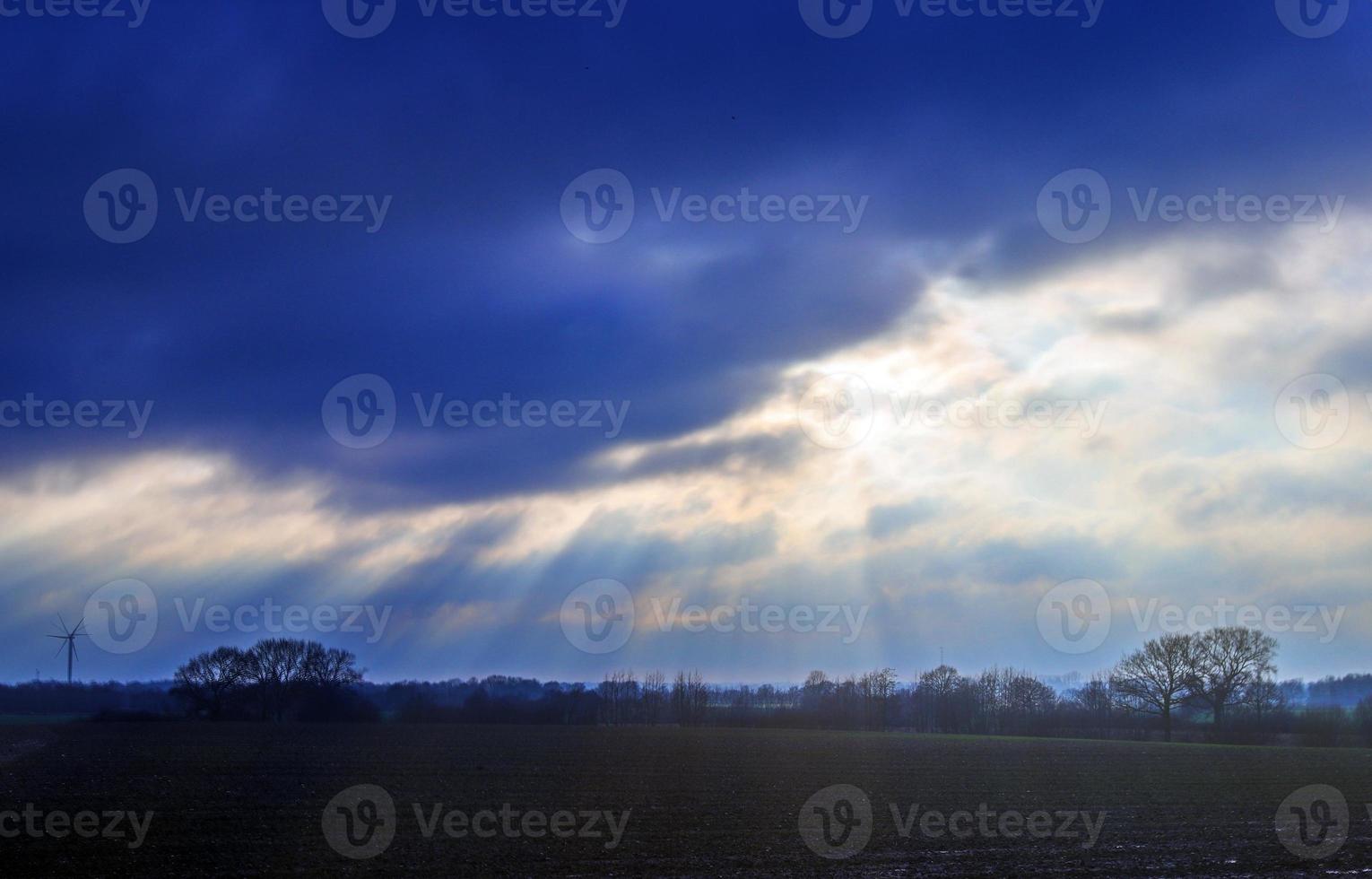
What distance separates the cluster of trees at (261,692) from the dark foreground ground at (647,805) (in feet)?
141

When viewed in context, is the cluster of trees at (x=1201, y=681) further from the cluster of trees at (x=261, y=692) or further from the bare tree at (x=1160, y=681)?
the cluster of trees at (x=261, y=692)

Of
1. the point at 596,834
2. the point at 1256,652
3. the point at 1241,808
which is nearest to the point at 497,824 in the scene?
the point at 596,834

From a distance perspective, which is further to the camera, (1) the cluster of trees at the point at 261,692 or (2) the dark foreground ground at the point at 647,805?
(1) the cluster of trees at the point at 261,692

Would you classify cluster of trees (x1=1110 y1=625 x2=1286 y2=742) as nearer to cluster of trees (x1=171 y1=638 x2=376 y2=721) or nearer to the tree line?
the tree line

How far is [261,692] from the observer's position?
11569 cm

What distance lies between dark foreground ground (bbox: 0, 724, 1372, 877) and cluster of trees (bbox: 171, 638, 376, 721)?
42951mm

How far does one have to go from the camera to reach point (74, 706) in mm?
146250

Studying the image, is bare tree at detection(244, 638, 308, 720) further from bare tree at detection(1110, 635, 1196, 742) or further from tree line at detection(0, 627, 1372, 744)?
bare tree at detection(1110, 635, 1196, 742)

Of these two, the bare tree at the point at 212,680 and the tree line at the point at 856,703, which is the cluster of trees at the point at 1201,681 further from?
the bare tree at the point at 212,680

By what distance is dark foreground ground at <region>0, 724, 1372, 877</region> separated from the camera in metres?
22.5

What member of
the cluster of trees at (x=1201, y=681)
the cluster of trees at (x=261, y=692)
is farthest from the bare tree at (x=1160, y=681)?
the cluster of trees at (x=261, y=692)

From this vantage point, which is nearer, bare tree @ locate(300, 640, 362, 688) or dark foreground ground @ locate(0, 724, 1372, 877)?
dark foreground ground @ locate(0, 724, 1372, 877)

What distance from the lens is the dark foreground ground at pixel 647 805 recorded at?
22.5 m

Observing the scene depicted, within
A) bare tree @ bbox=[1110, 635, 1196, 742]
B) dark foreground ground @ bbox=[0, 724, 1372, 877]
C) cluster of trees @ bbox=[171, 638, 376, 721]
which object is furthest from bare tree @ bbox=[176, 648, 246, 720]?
bare tree @ bbox=[1110, 635, 1196, 742]
